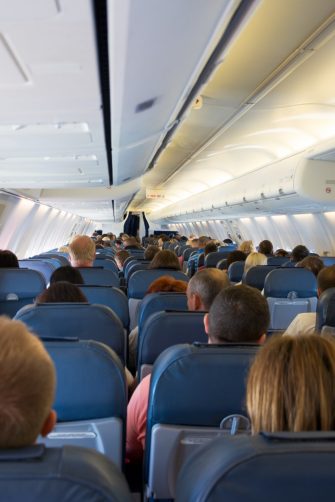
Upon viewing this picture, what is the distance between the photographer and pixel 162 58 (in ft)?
9.01

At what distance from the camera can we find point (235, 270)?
8805 millimetres

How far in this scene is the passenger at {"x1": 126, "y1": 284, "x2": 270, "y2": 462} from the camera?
9.13 feet

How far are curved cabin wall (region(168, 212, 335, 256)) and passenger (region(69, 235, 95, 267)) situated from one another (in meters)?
8.23

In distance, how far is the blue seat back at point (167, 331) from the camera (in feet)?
11.1

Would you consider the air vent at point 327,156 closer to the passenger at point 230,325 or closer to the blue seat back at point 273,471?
the passenger at point 230,325

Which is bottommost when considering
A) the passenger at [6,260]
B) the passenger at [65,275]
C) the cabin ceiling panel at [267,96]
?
the passenger at [65,275]

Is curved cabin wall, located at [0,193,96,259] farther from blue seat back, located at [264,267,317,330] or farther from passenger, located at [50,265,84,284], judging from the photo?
blue seat back, located at [264,267,317,330]

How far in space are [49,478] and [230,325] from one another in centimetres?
186

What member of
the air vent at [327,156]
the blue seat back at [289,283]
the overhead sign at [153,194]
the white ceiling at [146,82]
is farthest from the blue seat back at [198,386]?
the overhead sign at [153,194]

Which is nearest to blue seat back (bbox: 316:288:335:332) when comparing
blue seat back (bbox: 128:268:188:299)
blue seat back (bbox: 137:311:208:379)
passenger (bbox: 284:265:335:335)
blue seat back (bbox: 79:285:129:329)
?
passenger (bbox: 284:265:335:335)

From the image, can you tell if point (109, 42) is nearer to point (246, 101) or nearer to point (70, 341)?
point (70, 341)

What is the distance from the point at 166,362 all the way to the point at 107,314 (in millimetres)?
1283

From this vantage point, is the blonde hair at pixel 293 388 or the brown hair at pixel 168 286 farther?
the brown hair at pixel 168 286

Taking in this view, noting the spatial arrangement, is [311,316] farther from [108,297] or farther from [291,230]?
[291,230]
